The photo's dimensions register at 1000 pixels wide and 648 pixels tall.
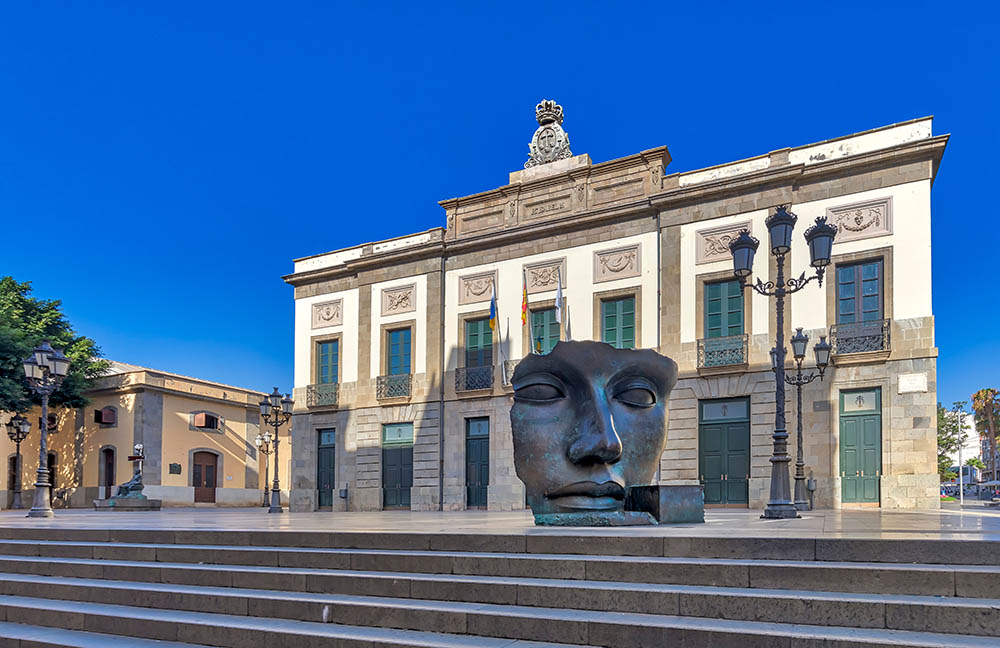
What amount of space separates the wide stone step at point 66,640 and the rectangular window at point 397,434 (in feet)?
64.9

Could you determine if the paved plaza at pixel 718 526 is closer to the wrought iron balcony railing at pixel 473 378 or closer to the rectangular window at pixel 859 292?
the rectangular window at pixel 859 292

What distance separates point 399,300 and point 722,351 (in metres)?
11.1

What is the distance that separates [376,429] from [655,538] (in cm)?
2162

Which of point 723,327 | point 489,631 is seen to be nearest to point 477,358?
point 723,327

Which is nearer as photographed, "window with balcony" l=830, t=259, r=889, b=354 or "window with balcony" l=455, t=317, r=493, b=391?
"window with balcony" l=830, t=259, r=889, b=354

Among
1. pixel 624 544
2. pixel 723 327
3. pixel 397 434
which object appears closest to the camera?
pixel 624 544

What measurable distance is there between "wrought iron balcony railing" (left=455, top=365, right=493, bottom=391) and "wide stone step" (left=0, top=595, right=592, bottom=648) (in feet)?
59.6

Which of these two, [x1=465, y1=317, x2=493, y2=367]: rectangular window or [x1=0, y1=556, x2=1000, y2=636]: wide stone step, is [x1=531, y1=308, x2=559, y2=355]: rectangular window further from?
[x1=0, y1=556, x2=1000, y2=636]: wide stone step

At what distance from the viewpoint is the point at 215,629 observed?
5.52 m

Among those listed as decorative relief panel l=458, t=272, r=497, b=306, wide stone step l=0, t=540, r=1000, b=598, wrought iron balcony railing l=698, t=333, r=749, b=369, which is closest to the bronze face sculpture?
wide stone step l=0, t=540, r=1000, b=598

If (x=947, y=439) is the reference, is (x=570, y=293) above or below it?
above

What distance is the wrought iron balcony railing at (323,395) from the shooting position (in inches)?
1095

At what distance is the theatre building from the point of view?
1900 cm

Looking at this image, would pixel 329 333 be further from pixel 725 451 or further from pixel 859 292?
pixel 859 292
